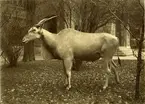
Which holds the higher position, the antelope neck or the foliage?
the foliage

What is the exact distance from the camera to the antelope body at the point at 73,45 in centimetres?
799

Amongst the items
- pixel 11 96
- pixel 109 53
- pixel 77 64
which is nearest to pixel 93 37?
pixel 109 53

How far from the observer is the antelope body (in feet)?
26.2

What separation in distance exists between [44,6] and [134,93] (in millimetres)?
9332

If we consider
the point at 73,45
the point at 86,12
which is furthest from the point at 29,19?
the point at 73,45

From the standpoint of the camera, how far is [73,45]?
26.5 ft

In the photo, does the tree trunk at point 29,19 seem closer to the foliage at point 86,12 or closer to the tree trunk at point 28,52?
the tree trunk at point 28,52

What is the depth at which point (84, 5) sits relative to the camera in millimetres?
12375

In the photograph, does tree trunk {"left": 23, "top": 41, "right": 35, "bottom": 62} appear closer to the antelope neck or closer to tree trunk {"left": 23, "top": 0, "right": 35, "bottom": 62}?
tree trunk {"left": 23, "top": 0, "right": 35, "bottom": 62}

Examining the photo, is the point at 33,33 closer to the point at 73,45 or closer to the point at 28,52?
the point at 73,45

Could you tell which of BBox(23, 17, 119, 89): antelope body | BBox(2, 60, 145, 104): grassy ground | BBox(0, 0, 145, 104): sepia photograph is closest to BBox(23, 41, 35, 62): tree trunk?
BBox(0, 0, 145, 104): sepia photograph

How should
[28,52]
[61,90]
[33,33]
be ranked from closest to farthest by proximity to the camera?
1. [33,33]
2. [61,90]
3. [28,52]

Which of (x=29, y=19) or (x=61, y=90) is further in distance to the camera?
(x=29, y=19)

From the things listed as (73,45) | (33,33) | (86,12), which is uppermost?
(86,12)
